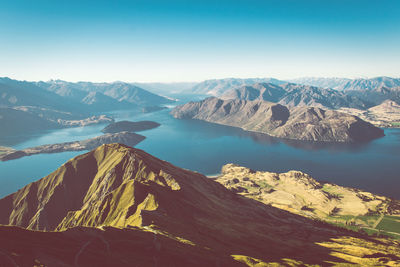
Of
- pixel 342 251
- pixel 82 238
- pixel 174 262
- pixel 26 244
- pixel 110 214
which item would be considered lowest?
pixel 342 251

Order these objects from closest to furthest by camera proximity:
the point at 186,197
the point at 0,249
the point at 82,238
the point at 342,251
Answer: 1. the point at 0,249
2. the point at 82,238
3. the point at 342,251
4. the point at 186,197

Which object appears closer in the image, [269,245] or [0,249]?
[0,249]

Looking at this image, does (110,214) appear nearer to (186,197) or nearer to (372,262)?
(186,197)

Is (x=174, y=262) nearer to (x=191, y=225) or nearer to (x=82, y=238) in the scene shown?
(x=82, y=238)

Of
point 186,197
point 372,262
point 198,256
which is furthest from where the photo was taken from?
point 186,197

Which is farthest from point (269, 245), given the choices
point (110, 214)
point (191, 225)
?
point (110, 214)

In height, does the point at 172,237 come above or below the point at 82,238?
below

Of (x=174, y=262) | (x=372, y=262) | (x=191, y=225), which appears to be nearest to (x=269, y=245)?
(x=191, y=225)
